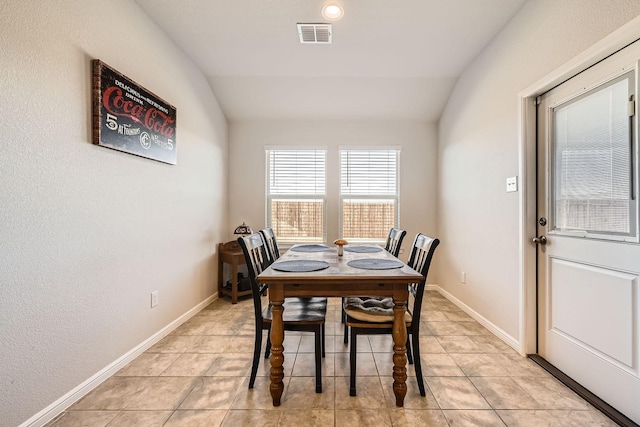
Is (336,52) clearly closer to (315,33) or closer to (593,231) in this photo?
(315,33)

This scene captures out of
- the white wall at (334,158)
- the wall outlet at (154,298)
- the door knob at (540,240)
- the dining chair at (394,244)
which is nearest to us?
the door knob at (540,240)

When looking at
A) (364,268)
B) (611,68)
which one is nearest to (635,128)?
(611,68)

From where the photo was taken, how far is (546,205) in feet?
6.59

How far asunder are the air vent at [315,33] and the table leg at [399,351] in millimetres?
2212

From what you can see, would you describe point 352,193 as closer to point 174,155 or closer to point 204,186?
point 204,186

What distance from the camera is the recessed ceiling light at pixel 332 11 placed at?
2.12 meters

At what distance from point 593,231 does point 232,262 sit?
315 cm

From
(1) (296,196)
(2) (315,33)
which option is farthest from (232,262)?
(2) (315,33)

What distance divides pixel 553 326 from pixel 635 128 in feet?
4.36

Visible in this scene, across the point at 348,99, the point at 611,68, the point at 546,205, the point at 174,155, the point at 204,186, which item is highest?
the point at 348,99

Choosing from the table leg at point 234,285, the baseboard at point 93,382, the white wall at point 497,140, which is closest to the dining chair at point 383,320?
the white wall at point 497,140

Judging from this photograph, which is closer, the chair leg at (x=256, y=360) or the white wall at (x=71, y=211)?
the white wall at (x=71, y=211)

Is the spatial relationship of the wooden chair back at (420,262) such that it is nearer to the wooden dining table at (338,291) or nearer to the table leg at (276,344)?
the wooden dining table at (338,291)

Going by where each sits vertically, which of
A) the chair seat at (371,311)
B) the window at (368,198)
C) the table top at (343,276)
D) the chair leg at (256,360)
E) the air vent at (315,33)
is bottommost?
the chair leg at (256,360)
